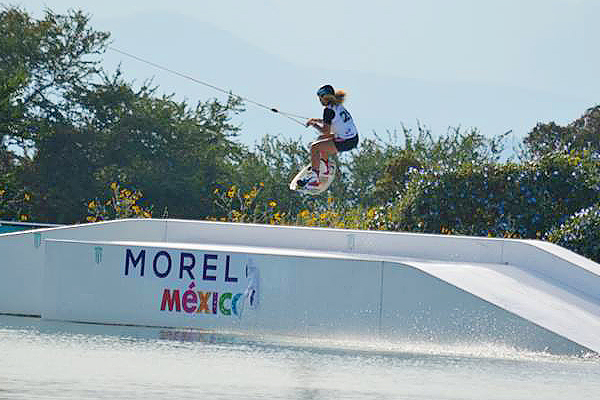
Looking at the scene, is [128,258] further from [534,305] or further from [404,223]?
[404,223]

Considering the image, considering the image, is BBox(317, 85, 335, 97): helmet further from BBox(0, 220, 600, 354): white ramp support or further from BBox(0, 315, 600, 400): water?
BBox(0, 315, 600, 400): water

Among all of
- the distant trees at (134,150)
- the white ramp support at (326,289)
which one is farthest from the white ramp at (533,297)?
the distant trees at (134,150)

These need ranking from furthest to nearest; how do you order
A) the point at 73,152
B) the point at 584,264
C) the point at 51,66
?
the point at 51,66, the point at 73,152, the point at 584,264

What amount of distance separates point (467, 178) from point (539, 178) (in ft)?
4.22

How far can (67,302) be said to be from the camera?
16.7 m

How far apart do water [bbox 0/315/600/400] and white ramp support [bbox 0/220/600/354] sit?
311 mm

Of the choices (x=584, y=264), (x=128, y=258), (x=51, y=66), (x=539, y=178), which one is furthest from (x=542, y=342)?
(x=51, y=66)

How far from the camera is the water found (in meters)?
10.2

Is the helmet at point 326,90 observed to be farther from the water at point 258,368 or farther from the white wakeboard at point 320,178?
the water at point 258,368

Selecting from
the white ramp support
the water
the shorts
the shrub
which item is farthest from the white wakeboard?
the shrub

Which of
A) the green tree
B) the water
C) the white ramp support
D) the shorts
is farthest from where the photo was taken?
the green tree

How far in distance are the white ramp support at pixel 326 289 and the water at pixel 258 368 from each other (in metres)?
0.31

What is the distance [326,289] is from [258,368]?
12.1 ft

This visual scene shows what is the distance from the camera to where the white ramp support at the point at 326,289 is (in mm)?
14789
